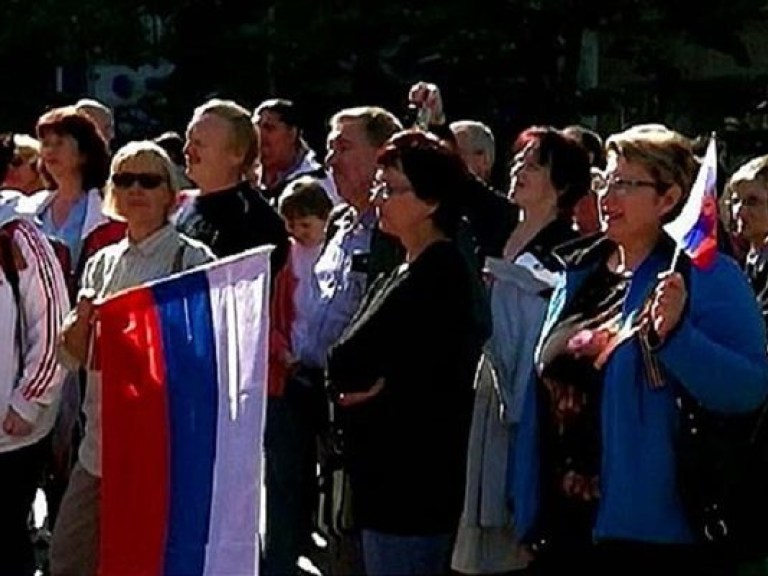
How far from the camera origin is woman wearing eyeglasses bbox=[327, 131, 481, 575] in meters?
5.54

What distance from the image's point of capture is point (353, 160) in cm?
688

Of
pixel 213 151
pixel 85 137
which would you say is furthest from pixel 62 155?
pixel 213 151

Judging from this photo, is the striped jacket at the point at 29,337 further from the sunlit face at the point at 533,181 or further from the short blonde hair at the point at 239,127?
the sunlit face at the point at 533,181

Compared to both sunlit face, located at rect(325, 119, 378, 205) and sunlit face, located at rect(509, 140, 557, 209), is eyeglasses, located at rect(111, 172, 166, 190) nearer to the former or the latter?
sunlit face, located at rect(325, 119, 378, 205)

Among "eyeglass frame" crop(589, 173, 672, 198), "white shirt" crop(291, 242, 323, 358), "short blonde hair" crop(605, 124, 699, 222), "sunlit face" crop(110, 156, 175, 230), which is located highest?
"short blonde hair" crop(605, 124, 699, 222)

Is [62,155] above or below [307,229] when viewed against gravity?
above

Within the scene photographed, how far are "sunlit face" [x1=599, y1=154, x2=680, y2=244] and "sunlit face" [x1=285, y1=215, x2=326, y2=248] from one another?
8.49 feet

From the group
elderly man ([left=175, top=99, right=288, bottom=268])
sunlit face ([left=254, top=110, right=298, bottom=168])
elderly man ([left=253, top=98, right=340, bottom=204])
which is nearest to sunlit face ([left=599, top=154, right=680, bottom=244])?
elderly man ([left=175, top=99, right=288, bottom=268])

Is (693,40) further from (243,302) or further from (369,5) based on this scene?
(243,302)

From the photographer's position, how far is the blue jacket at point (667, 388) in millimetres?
4574

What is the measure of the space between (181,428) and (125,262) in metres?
1.12

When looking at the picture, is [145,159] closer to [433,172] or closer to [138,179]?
[138,179]

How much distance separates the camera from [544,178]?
6.15 meters

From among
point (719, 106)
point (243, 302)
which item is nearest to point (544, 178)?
point (243, 302)
